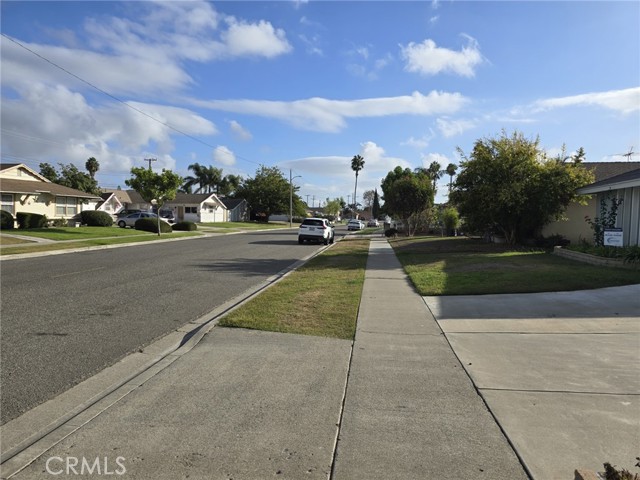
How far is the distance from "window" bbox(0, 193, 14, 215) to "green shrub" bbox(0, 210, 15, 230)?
2110mm

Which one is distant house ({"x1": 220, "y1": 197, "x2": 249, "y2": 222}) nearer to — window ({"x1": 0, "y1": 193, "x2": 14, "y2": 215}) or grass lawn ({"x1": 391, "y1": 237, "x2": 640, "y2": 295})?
window ({"x1": 0, "y1": 193, "x2": 14, "y2": 215})

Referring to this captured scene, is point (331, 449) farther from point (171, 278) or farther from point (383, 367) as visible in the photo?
A: point (171, 278)

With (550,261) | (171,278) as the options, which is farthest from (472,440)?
(550,261)

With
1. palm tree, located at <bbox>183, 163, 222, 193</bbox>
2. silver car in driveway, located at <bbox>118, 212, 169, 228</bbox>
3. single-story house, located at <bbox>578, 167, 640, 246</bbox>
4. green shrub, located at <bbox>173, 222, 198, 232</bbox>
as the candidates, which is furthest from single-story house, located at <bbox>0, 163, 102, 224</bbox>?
palm tree, located at <bbox>183, 163, 222, 193</bbox>

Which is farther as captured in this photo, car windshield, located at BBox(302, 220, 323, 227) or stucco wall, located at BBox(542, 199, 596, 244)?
car windshield, located at BBox(302, 220, 323, 227)

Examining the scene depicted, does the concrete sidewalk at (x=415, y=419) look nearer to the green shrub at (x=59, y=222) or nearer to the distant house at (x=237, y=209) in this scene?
the green shrub at (x=59, y=222)

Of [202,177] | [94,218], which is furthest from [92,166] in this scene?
[94,218]

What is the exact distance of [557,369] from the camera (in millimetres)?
5156

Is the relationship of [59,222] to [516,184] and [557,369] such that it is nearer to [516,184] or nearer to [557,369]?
[516,184]

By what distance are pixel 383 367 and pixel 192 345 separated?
2.61 meters

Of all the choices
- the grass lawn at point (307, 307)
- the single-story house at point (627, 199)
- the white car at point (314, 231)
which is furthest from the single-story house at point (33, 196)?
the single-story house at point (627, 199)

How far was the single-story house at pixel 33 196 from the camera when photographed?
3412 cm

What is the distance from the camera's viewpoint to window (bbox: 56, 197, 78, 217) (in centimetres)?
3916

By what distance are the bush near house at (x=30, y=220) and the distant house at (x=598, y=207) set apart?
3434cm
